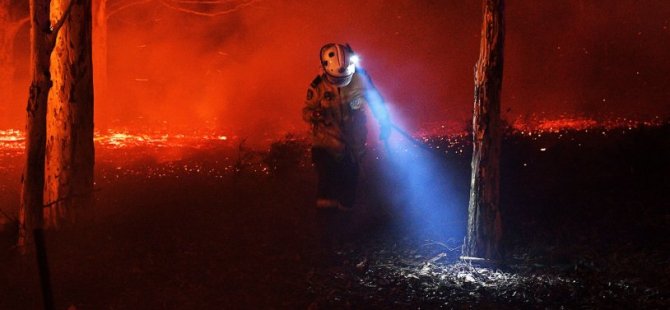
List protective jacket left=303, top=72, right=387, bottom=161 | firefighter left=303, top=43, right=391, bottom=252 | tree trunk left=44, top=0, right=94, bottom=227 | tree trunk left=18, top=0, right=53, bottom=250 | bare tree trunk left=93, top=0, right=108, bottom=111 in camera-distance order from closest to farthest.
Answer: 1. tree trunk left=18, top=0, right=53, bottom=250
2. firefighter left=303, top=43, right=391, bottom=252
3. protective jacket left=303, top=72, right=387, bottom=161
4. tree trunk left=44, top=0, right=94, bottom=227
5. bare tree trunk left=93, top=0, right=108, bottom=111

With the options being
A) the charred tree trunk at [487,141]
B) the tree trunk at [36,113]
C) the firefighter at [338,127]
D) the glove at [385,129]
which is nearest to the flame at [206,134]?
the glove at [385,129]

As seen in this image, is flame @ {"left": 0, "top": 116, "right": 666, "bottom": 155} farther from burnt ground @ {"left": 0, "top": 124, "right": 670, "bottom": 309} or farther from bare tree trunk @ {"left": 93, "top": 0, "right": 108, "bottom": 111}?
bare tree trunk @ {"left": 93, "top": 0, "right": 108, "bottom": 111}

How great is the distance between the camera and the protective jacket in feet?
23.7

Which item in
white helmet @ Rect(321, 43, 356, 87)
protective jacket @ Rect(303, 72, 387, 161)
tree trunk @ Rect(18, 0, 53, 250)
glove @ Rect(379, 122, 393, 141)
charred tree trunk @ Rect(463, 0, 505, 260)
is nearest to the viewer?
charred tree trunk @ Rect(463, 0, 505, 260)

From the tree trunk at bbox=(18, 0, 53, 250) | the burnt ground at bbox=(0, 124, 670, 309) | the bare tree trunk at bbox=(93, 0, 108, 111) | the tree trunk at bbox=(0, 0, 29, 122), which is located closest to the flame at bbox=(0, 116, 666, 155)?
the burnt ground at bbox=(0, 124, 670, 309)

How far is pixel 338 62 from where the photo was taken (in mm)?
6969

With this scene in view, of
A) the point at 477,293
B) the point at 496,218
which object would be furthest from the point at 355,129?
the point at 477,293

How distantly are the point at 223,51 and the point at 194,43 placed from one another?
5.37ft

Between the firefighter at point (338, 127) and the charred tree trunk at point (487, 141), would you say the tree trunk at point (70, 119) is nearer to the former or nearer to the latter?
the firefighter at point (338, 127)

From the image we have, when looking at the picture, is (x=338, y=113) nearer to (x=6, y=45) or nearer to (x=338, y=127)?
(x=338, y=127)

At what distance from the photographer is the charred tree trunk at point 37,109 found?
6391 millimetres

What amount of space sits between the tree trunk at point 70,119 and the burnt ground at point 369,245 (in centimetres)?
33

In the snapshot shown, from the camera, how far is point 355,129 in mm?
7348

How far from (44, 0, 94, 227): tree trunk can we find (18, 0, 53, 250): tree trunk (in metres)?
0.82
